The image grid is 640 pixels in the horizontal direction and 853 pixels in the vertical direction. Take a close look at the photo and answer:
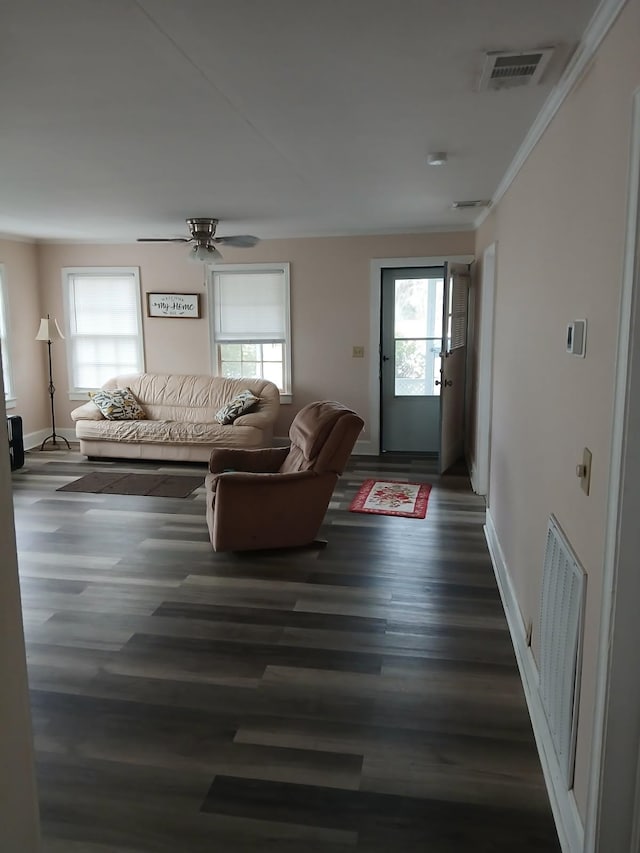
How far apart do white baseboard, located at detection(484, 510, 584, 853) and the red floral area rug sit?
4.59ft

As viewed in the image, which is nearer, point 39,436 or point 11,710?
point 11,710

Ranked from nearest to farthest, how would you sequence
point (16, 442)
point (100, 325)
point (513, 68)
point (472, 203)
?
1. point (513, 68)
2. point (472, 203)
3. point (16, 442)
4. point (100, 325)

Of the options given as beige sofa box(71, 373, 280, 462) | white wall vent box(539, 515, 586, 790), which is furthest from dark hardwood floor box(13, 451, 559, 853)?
beige sofa box(71, 373, 280, 462)

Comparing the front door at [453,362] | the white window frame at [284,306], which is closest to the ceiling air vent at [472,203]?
the front door at [453,362]

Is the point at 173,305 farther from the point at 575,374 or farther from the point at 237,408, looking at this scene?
the point at 575,374

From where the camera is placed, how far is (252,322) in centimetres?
732

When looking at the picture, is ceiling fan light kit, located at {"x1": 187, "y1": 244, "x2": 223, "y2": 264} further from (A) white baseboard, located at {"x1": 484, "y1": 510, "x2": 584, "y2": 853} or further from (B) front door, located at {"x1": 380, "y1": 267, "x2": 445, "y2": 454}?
(A) white baseboard, located at {"x1": 484, "y1": 510, "x2": 584, "y2": 853}

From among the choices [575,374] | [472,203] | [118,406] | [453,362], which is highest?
[472,203]

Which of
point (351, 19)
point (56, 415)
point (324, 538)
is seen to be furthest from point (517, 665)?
point (56, 415)

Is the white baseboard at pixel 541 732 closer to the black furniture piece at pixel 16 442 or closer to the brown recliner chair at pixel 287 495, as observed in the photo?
the brown recliner chair at pixel 287 495

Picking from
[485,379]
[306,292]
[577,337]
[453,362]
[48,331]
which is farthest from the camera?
[48,331]

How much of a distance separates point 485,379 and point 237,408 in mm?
2685

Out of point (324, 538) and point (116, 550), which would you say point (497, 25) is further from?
point (116, 550)

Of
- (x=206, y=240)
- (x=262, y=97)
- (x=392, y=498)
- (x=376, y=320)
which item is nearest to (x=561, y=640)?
(x=262, y=97)
